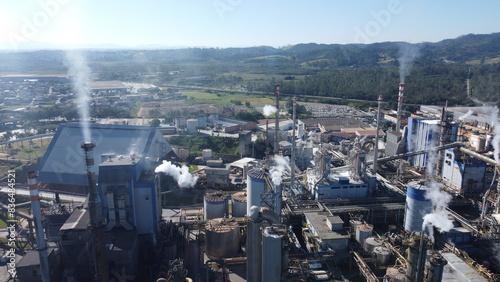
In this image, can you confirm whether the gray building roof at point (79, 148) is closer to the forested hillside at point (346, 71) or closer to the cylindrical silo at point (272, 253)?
Result: the cylindrical silo at point (272, 253)

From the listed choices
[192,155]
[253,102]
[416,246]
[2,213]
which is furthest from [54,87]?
[416,246]

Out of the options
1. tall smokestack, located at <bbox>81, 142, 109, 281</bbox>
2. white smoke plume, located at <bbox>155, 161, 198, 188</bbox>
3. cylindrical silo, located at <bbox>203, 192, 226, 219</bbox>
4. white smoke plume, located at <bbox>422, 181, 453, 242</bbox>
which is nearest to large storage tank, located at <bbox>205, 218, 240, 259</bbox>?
cylindrical silo, located at <bbox>203, 192, 226, 219</bbox>

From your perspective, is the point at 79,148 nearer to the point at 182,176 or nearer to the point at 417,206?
the point at 182,176

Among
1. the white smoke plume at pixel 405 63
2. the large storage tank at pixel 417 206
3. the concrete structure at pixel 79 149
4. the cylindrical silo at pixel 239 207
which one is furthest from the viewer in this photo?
the white smoke plume at pixel 405 63

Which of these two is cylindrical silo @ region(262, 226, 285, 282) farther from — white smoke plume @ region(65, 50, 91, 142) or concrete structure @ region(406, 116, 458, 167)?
concrete structure @ region(406, 116, 458, 167)

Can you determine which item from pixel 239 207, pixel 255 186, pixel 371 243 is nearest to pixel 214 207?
pixel 239 207

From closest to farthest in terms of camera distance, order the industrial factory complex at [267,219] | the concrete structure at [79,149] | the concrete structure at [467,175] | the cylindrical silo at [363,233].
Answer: the industrial factory complex at [267,219], the cylindrical silo at [363,233], the concrete structure at [467,175], the concrete structure at [79,149]

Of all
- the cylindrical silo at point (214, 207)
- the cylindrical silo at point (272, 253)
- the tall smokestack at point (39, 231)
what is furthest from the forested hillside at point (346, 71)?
the tall smokestack at point (39, 231)
